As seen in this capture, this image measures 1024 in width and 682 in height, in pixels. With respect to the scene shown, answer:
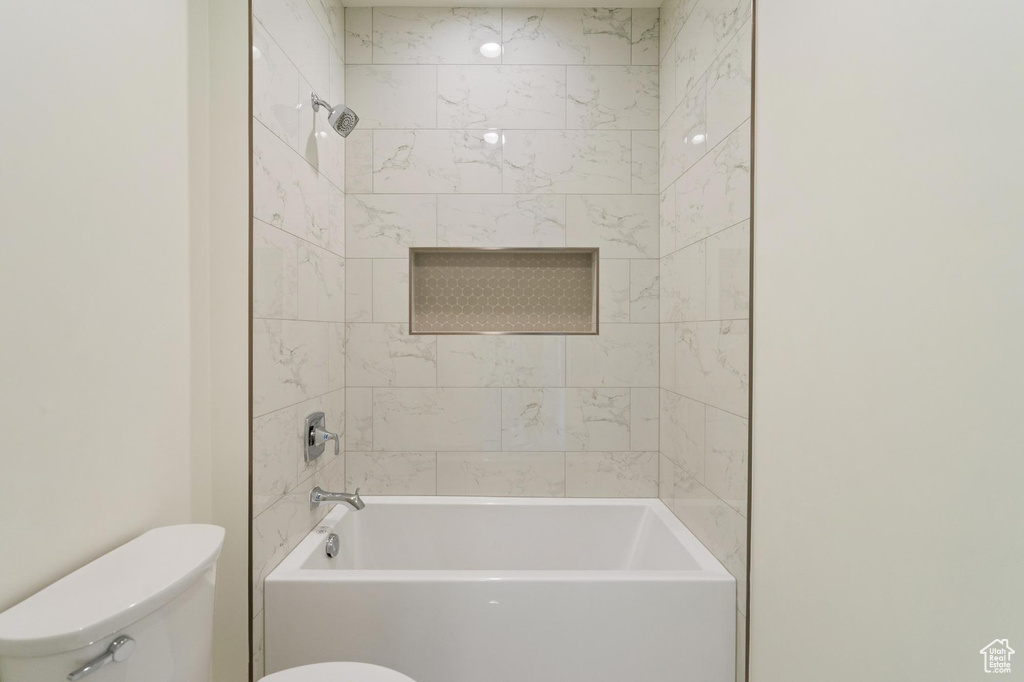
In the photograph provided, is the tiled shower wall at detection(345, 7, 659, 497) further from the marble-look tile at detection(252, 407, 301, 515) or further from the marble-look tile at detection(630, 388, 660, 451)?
the marble-look tile at detection(252, 407, 301, 515)

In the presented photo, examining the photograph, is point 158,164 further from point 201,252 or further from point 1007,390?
point 1007,390

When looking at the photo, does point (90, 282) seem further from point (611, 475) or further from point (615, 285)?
point (611, 475)

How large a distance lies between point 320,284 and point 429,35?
1.25m

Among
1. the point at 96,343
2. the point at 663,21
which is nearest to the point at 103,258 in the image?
the point at 96,343

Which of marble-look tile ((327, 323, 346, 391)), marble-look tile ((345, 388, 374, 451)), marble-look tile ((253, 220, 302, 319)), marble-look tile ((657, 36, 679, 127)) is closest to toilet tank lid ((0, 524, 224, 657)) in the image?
marble-look tile ((253, 220, 302, 319))

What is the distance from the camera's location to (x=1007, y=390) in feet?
2.31

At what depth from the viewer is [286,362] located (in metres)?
1.62

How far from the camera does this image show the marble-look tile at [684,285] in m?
1.75

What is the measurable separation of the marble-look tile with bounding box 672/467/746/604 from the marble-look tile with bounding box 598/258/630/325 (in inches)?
29.4

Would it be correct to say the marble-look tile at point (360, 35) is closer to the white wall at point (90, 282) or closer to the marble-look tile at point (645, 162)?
the white wall at point (90, 282)

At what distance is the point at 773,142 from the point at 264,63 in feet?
4.85

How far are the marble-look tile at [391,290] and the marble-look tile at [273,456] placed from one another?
2.24ft

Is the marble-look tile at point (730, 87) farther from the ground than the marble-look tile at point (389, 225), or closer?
farther from the ground

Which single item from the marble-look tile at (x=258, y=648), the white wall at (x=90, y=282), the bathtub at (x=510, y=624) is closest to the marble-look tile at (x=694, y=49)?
the white wall at (x=90, y=282)
